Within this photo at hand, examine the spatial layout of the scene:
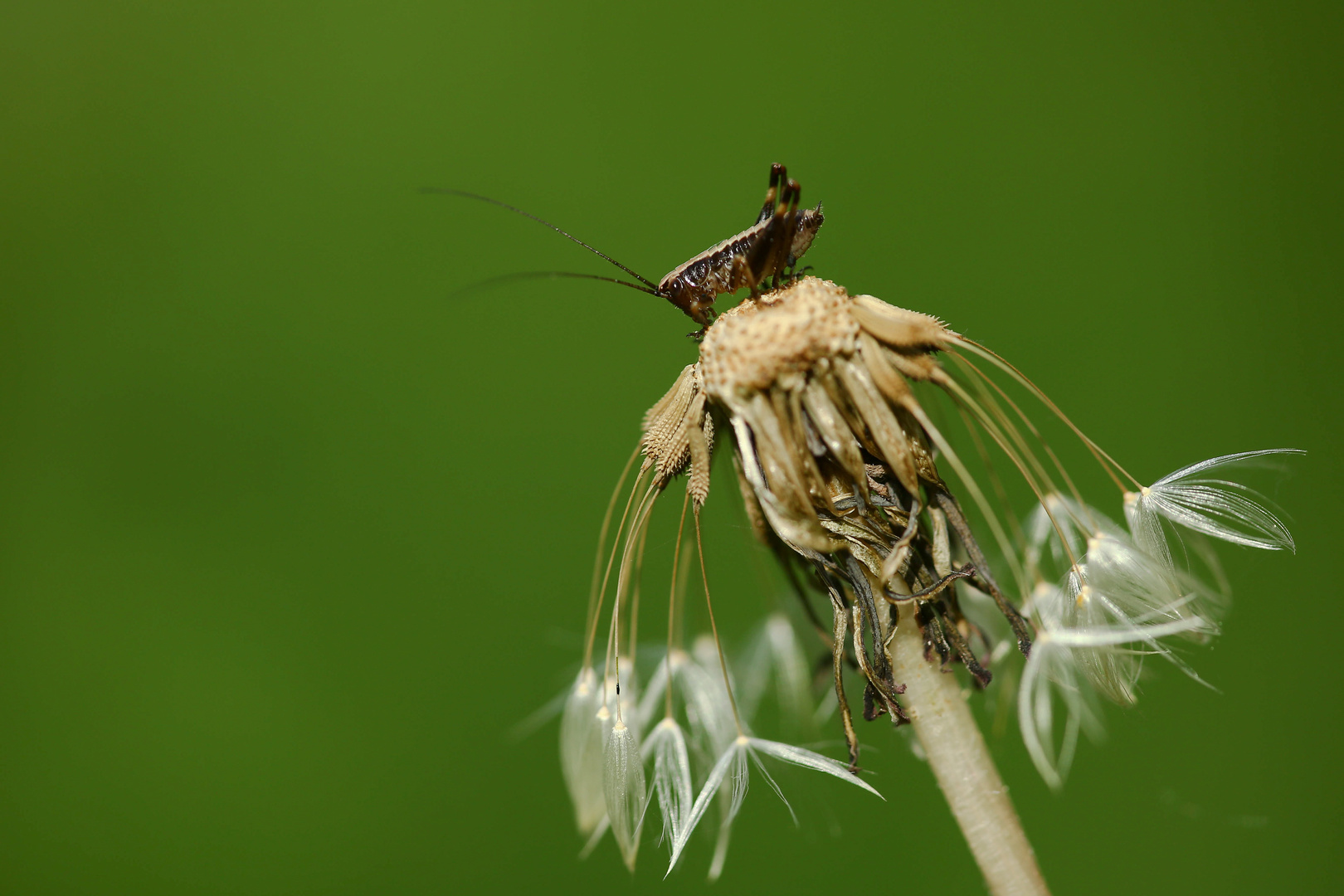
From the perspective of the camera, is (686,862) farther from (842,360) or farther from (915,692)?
(842,360)

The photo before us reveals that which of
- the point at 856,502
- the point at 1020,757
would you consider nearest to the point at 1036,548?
the point at 856,502

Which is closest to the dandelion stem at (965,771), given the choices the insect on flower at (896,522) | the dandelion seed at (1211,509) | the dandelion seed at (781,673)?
the insect on flower at (896,522)

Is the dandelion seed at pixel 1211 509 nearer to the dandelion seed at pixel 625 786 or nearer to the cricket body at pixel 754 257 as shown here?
the cricket body at pixel 754 257

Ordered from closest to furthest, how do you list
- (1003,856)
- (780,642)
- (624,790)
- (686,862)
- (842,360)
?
Result: (842,360) < (1003,856) < (624,790) < (780,642) < (686,862)

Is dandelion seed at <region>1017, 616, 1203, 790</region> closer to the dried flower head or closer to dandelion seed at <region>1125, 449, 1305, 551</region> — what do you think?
the dried flower head

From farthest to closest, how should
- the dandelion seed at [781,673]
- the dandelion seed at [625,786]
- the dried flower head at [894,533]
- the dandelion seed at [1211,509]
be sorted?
the dandelion seed at [781,673] → the dandelion seed at [625,786] → the dandelion seed at [1211,509] → the dried flower head at [894,533]

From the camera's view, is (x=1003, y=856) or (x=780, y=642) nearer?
(x=1003, y=856)

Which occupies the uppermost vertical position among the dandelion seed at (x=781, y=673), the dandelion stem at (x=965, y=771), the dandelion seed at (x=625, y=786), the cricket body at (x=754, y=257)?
the cricket body at (x=754, y=257)
